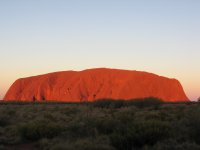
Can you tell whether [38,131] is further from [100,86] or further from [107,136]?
[100,86]

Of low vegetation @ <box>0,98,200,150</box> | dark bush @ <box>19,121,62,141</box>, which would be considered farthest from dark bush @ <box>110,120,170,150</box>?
dark bush @ <box>19,121,62,141</box>

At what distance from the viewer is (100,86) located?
109438mm

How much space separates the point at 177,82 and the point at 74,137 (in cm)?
9541

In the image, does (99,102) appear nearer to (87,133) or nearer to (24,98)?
(87,133)

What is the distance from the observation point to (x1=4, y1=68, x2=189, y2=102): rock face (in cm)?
10475

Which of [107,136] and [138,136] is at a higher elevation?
[138,136]

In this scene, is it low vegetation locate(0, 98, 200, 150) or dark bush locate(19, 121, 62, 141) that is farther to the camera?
dark bush locate(19, 121, 62, 141)

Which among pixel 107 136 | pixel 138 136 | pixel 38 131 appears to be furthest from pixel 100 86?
pixel 138 136

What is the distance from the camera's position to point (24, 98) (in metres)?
113

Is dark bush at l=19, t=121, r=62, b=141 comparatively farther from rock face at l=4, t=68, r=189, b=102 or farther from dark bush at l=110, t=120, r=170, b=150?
rock face at l=4, t=68, r=189, b=102

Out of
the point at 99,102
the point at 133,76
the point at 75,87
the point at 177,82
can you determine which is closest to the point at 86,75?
the point at 75,87

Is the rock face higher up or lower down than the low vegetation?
lower down

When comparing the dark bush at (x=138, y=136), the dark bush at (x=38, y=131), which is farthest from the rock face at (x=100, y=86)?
the dark bush at (x=138, y=136)

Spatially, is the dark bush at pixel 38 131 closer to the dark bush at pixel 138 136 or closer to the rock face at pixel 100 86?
the dark bush at pixel 138 136
